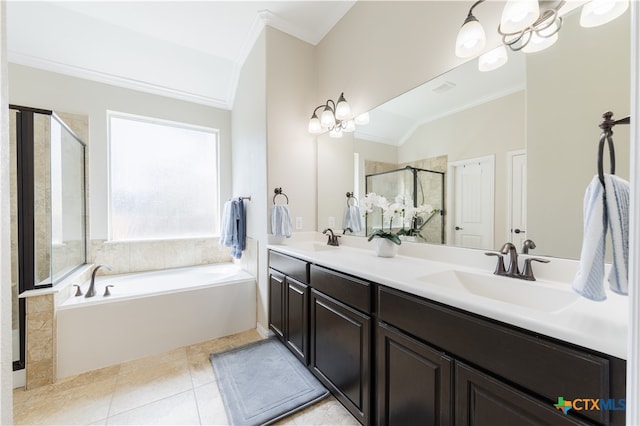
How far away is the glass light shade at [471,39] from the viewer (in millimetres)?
1169

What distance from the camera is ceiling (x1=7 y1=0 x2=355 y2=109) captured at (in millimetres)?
2111

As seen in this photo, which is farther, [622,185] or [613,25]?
[613,25]

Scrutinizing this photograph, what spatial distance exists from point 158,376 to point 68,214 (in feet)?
6.02

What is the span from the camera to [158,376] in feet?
5.86

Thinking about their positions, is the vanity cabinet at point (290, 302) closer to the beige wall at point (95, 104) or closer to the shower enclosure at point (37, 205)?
the shower enclosure at point (37, 205)

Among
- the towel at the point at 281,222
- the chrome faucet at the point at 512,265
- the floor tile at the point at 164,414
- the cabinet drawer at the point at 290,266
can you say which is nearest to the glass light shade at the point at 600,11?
the chrome faucet at the point at 512,265

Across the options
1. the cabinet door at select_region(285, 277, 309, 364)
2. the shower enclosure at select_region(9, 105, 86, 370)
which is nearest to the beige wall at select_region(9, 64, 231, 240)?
the shower enclosure at select_region(9, 105, 86, 370)

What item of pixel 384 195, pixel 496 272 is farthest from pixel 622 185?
pixel 384 195

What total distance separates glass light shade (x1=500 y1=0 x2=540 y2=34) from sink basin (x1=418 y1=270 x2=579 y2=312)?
1.11 m

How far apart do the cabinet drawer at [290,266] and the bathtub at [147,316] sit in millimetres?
541

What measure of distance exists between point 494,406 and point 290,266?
1389 millimetres

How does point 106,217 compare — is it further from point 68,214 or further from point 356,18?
point 356,18

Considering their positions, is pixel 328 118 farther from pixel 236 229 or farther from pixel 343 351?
pixel 343 351

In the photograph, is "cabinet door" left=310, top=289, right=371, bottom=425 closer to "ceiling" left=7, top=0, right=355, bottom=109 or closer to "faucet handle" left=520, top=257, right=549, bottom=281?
"faucet handle" left=520, top=257, right=549, bottom=281
